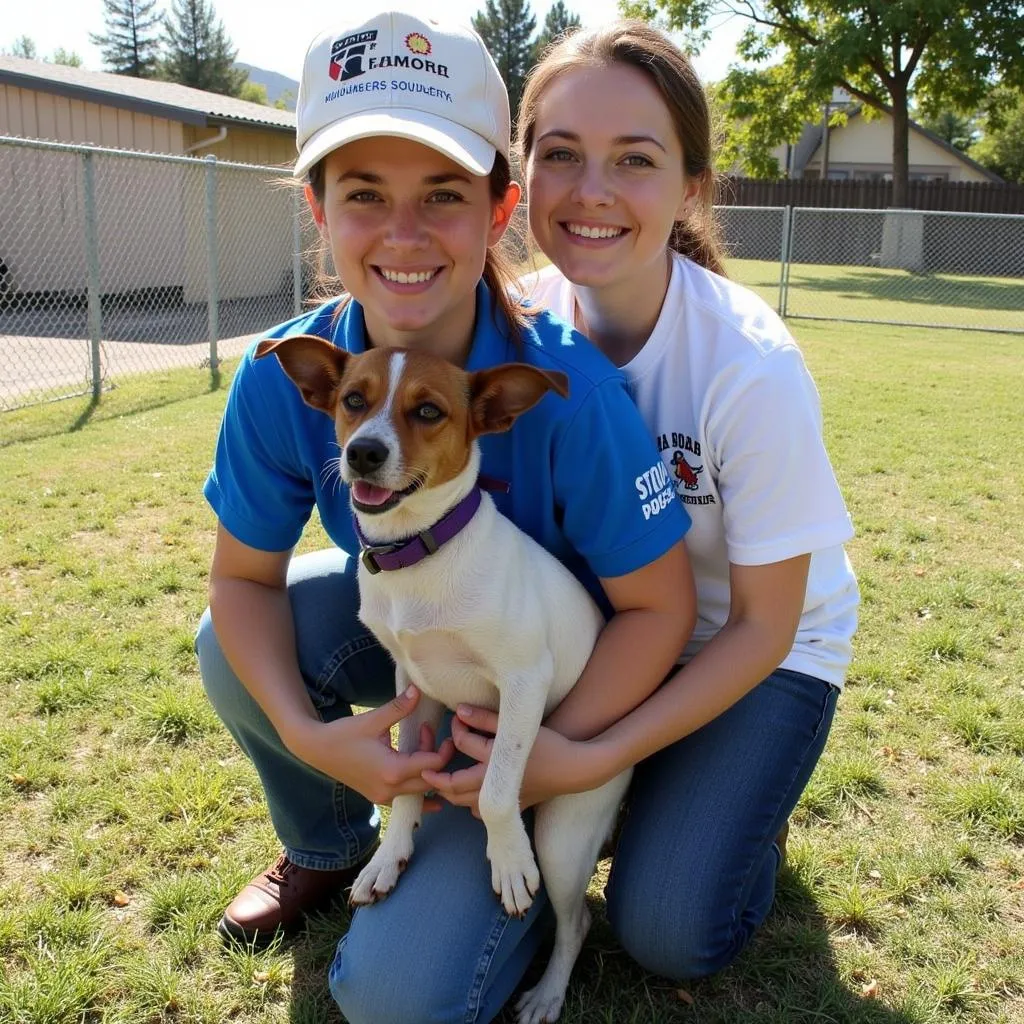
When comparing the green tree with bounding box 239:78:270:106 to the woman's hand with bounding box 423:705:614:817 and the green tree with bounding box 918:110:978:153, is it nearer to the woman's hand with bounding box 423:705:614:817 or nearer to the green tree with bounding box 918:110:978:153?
the green tree with bounding box 918:110:978:153

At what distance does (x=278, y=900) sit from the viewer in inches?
110

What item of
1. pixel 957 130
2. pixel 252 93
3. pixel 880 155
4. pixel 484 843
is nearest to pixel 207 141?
pixel 484 843

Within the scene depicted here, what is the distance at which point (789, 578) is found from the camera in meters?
2.52

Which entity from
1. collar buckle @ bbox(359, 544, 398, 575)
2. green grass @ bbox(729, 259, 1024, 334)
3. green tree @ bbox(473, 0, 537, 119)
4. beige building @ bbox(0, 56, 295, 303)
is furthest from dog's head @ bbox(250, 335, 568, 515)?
green tree @ bbox(473, 0, 537, 119)

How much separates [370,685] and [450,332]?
111 centimetres

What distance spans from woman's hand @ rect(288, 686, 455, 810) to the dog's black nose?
2.19 ft

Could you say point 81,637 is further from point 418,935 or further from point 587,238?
point 587,238

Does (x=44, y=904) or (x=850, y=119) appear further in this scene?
(x=850, y=119)

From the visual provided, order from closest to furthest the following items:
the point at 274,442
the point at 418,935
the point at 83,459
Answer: the point at 418,935
the point at 274,442
the point at 83,459

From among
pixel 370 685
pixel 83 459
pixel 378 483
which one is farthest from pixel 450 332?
pixel 83 459

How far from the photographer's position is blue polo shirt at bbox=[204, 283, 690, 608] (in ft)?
8.04

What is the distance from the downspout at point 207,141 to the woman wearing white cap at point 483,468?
15594 millimetres

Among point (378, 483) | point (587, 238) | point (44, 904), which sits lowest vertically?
point (44, 904)

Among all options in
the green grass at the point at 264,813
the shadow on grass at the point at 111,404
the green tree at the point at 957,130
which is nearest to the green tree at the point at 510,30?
the green tree at the point at 957,130
